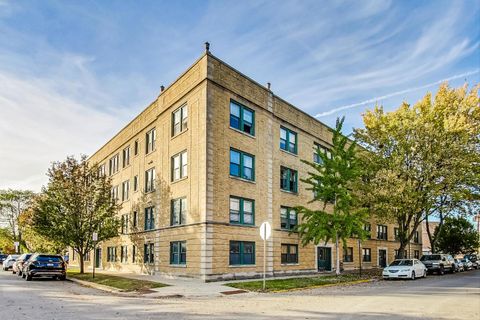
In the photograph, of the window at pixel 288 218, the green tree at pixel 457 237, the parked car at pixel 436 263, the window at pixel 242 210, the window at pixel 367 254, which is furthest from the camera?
the green tree at pixel 457 237

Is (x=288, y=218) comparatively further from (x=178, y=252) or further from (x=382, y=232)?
(x=382, y=232)

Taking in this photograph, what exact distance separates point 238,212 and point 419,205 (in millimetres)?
15067

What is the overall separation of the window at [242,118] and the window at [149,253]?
34.4 ft

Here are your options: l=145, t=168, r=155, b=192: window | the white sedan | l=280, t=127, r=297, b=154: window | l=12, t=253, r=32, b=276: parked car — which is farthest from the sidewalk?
l=12, t=253, r=32, b=276: parked car

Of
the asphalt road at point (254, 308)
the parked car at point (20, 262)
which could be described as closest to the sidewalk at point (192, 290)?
the asphalt road at point (254, 308)

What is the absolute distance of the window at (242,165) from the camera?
2584 centimetres

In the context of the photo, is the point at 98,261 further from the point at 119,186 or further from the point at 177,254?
the point at 177,254

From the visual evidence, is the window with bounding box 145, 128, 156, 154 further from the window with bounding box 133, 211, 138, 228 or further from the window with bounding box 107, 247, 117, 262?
the window with bounding box 107, 247, 117, 262

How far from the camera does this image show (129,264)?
34188 millimetres

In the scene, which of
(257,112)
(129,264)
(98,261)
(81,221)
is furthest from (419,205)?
(98,261)

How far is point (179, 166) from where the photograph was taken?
27.0m

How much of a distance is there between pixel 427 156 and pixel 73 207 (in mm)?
26205

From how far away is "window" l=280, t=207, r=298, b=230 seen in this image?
29828 millimetres

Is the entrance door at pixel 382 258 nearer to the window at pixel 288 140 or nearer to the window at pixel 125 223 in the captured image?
the window at pixel 288 140
